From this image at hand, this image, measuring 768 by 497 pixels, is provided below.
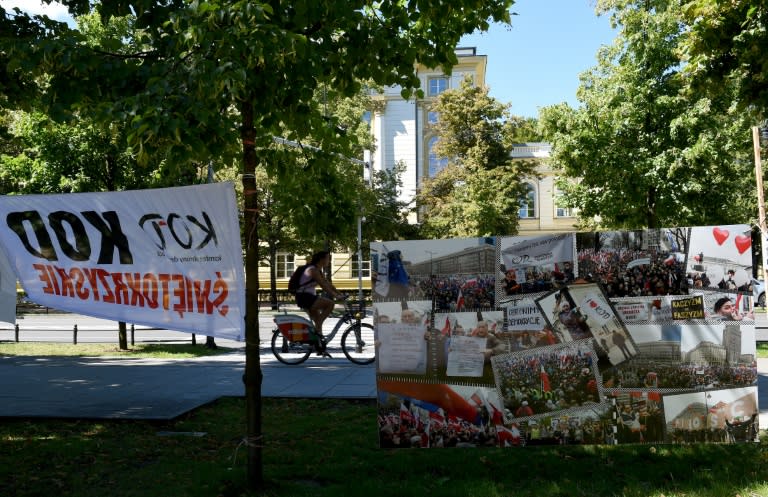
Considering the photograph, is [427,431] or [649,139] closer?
[427,431]

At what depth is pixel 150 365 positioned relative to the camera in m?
12.1

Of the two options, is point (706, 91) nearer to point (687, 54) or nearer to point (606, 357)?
point (687, 54)

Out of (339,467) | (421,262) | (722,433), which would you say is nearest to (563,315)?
(421,262)

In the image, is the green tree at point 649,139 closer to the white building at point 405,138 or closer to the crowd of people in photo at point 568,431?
the crowd of people in photo at point 568,431

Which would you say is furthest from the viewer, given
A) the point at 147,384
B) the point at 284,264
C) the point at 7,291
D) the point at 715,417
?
the point at 284,264

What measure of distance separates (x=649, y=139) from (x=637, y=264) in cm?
1350

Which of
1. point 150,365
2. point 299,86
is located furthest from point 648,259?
point 150,365

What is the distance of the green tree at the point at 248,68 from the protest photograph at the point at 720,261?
9.05 ft

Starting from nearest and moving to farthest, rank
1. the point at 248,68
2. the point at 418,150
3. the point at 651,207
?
1. the point at 248,68
2. the point at 651,207
3. the point at 418,150

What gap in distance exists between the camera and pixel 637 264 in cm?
545

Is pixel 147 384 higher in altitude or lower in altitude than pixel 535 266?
lower

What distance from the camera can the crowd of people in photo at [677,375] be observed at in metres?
5.30

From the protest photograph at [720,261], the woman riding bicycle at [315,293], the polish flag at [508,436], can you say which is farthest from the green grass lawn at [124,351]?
the protest photograph at [720,261]

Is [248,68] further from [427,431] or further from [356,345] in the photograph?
[356,345]
